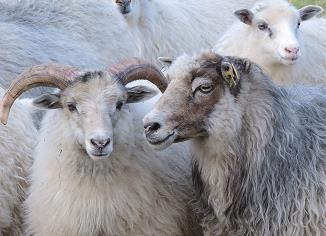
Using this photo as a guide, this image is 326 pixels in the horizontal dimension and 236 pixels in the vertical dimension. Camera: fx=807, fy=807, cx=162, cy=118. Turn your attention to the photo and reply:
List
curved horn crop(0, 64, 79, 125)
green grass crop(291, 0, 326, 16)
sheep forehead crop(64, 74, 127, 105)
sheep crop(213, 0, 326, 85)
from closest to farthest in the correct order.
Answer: sheep forehead crop(64, 74, 127, 105), curved horn crop(0, 64, 79, 125), sheep crop(213, 0, 326, 85), green grass crop(291, 0, 326, 16)

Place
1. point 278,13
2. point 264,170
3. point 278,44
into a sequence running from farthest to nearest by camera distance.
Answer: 1. point 278,13
2. point 278,44
3. point 264,170

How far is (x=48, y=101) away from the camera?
5.07 metres

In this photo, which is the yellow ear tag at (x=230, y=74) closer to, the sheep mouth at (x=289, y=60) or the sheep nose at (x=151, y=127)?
the sheep nose at (x=151, y=127)

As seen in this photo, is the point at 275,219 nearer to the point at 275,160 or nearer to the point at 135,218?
the point at 275,160

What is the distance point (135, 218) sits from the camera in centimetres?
513

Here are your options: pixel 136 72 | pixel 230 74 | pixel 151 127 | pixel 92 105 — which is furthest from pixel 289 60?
pixel 151 127

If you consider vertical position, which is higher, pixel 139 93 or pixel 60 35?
pixel 60 35

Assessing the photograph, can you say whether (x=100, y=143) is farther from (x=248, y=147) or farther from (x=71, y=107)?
(x=248, y=147)

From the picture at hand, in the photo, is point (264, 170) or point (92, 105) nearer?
point (264, 170)

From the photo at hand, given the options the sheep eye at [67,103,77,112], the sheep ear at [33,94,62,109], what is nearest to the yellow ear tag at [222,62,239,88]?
the sheep eye at [67,103,77,112]

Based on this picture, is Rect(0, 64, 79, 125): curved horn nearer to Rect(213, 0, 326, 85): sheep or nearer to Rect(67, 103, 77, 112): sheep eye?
Rect(67, 103, 77, 112): sheep eye

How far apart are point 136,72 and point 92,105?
472 mm

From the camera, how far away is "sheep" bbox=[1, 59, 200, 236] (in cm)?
497

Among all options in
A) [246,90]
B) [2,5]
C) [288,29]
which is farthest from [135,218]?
[2,5]
